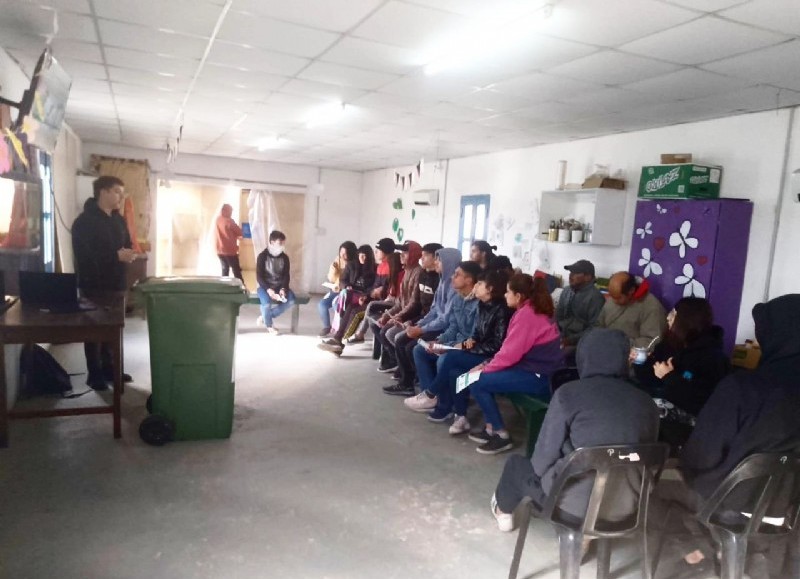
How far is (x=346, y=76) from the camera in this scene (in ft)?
13.5

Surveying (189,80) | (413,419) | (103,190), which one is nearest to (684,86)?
(413,419)

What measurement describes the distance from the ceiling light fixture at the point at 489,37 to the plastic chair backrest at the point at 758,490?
209cm

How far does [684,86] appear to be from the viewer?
147 inches

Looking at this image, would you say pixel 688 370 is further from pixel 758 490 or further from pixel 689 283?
pixel 689 283

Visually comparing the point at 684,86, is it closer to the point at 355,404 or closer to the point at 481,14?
the point at 481,14

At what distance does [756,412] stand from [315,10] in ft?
8.81

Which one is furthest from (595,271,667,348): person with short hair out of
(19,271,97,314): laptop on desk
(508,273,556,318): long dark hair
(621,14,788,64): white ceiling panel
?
(19,271,97,314): laptop on desk

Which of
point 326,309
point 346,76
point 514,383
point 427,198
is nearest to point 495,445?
point 514,383

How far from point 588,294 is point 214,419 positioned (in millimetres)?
3165

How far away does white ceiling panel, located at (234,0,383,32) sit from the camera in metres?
2.78

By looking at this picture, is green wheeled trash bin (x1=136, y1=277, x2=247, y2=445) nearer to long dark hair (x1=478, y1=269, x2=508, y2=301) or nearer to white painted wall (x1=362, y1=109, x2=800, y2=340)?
long dark hair (x1=478, y1=269, x2=508, y2=301)

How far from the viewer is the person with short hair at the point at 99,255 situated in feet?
13.8

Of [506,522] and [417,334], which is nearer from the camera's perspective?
[506,522]

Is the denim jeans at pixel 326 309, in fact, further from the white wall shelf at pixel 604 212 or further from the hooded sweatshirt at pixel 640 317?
the hooded sweatshirt at pixel 640 317
